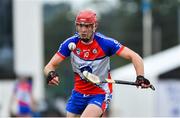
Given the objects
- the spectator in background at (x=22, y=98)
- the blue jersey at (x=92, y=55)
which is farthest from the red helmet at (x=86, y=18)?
the spectator in background at (x=22, y=98)

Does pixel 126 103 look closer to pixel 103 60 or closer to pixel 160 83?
pixel 160 83

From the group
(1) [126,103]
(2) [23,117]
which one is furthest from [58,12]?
(2) [23,117]

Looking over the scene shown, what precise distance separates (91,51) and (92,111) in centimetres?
81

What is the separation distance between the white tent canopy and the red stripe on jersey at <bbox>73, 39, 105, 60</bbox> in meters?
13.9

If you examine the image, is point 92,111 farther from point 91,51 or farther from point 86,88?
point 91,51

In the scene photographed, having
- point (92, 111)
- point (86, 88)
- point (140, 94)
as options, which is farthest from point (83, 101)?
point (140, 94)

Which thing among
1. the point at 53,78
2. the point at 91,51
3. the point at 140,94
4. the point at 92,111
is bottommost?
the point at 140,94

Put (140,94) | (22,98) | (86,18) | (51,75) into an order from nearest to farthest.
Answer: (86,18), (51,75), (22,98), (140,94)

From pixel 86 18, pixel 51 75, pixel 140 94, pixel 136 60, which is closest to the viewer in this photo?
pixel 86 18

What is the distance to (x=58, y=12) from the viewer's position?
9556cm

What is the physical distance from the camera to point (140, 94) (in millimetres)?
28969

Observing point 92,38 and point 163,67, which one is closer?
point 92,38

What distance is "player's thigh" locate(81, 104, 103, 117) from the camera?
11938 mm

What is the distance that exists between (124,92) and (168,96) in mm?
4550
